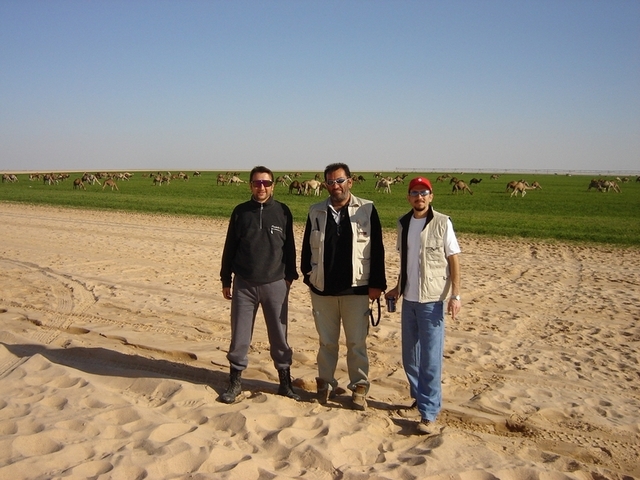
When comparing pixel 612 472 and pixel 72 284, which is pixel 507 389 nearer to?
pixel 612 472

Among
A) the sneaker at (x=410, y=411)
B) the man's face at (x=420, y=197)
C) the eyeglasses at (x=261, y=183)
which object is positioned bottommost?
the sneaker at (x=410, y=411)

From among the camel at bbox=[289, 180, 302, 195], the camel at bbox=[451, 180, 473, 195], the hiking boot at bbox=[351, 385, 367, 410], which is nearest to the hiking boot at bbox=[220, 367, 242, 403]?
the hiking boot at bbox=[351, 385, 367, 410]

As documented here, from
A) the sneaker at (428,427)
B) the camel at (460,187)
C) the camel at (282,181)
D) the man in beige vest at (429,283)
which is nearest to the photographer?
the sneaker at (428,427)

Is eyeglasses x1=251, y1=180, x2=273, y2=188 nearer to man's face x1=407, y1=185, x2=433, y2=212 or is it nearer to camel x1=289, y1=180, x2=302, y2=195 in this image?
man's face x1=407, y1=185, x2=433, y2=212

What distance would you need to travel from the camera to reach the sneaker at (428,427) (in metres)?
4.18

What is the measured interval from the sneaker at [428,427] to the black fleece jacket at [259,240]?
155cm

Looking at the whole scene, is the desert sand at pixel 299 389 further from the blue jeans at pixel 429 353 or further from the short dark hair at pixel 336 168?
the short dark hair at pixel 336 168

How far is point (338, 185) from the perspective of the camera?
4.46 m

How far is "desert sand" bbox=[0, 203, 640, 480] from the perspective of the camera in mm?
3680

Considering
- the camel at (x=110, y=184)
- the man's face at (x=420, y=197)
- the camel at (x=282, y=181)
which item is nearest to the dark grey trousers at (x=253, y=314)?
the man's face at (x=420, y=197)

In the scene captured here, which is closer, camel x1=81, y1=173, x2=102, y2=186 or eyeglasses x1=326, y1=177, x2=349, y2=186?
eyeglasses x1=326, y1=177, x2=349, y2=186

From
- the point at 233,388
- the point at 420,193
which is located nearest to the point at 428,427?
the point at 233,388

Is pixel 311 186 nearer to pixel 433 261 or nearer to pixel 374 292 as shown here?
pixel 374 292

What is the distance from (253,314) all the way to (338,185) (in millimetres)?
1288
